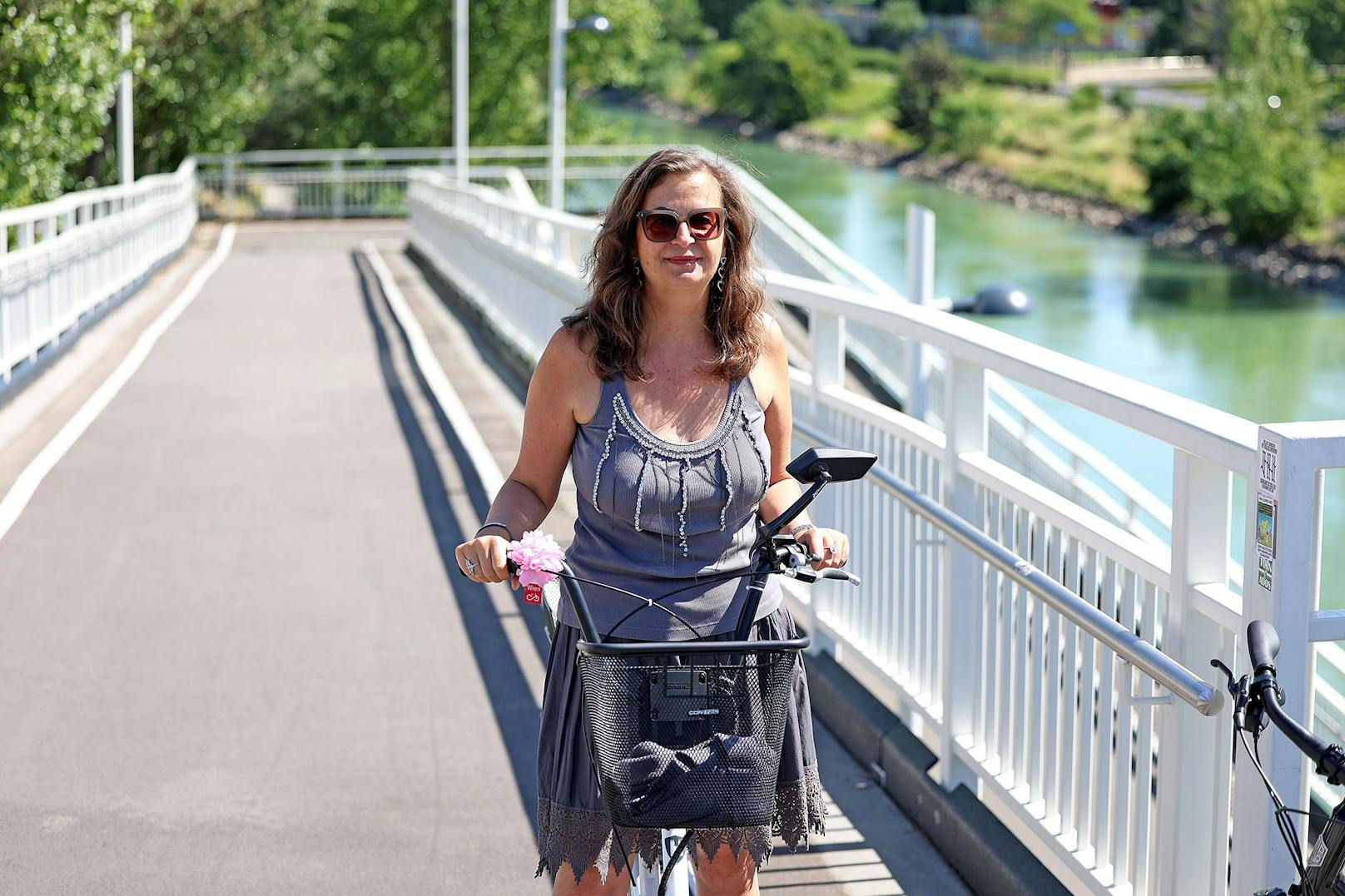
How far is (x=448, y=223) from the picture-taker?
2194cm

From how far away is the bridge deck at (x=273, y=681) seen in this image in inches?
183

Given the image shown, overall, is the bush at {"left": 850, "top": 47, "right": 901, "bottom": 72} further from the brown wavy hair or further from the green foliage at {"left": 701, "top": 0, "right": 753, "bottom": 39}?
the brown wavy hair

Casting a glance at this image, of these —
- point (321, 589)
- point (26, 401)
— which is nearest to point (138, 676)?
point (321, 589)

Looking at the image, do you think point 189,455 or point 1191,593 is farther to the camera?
point 189,455

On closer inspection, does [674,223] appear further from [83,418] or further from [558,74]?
[558,74]

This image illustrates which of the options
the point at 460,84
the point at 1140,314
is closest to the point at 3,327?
the point at 460,84

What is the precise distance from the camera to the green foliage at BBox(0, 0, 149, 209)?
21016 millimetres

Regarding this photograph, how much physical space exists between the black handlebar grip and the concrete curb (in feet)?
5.66

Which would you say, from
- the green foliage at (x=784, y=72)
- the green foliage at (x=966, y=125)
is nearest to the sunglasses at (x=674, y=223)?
the green foliage at (x=966, y=125)

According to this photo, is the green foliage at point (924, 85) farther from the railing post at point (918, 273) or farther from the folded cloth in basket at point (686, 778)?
the folded cloth in basket at point (686, 778)

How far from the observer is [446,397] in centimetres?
1288

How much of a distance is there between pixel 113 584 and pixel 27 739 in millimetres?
2081

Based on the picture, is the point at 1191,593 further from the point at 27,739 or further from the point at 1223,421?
the point at 27,739

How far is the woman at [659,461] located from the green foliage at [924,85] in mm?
100386
